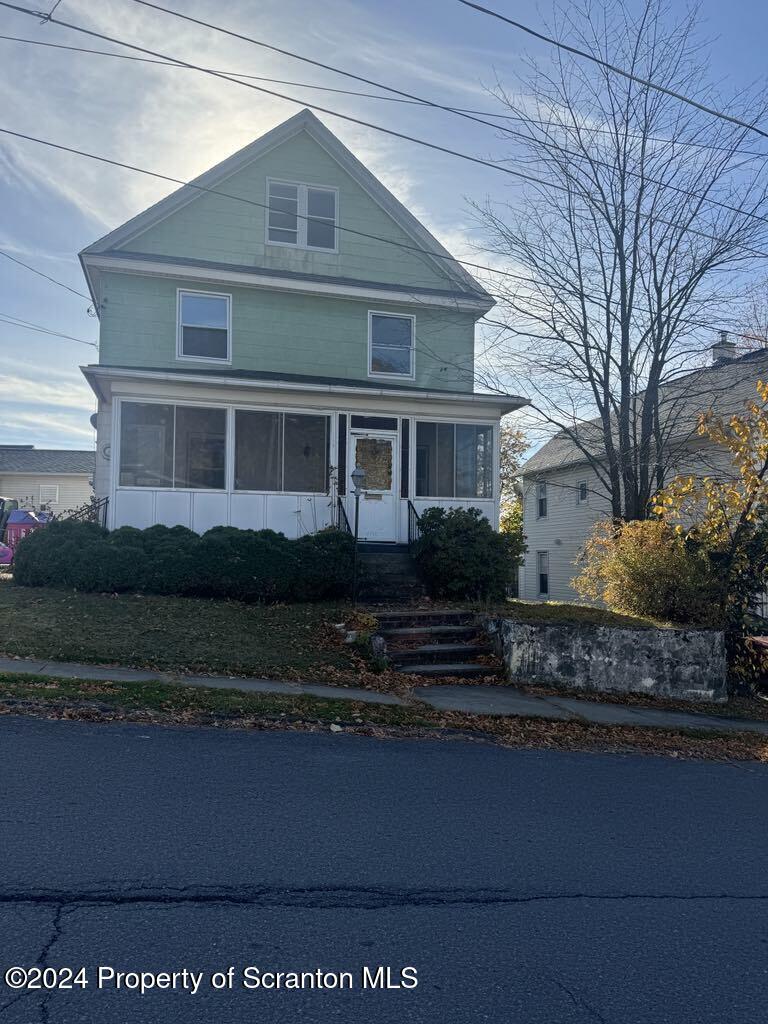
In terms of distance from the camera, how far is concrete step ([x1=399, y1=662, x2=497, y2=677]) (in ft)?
38.4

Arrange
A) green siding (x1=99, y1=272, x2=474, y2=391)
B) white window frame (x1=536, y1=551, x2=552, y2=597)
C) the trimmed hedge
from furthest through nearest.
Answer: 1. white window frame (x1=536, y1=551, x2=552, y2=597)
2. green siding (x1=99, y1=272, x2=474, y2=391)
3. the trimmed hedge

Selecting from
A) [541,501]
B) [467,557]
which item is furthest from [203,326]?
[541,501]

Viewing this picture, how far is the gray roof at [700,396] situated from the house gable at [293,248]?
4.11 meters

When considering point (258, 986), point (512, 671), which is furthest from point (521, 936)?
point (512, 671)

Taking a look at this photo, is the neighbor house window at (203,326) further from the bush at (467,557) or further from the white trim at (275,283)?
the bush at (467,557)

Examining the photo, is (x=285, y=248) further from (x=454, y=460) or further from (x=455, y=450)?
(x=454, y=460)

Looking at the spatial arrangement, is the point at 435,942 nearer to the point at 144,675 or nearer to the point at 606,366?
the point at 144,675

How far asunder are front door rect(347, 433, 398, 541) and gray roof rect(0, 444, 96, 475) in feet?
87.5

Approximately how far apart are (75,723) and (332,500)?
9587 millimetres

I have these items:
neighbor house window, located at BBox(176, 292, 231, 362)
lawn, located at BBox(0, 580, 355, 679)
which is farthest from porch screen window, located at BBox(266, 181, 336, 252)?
lawn, located at BBox(0, 580, 355, 679)

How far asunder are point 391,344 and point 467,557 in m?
6.26

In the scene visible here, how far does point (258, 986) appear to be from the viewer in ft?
11.7

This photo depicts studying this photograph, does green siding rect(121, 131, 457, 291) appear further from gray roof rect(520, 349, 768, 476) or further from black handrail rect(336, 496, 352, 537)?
black handrail rect(336, 496, 352, 537)

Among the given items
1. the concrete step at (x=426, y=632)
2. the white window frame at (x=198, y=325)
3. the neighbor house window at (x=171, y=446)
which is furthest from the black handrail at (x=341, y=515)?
the concrete step at (x=426, y=632)
